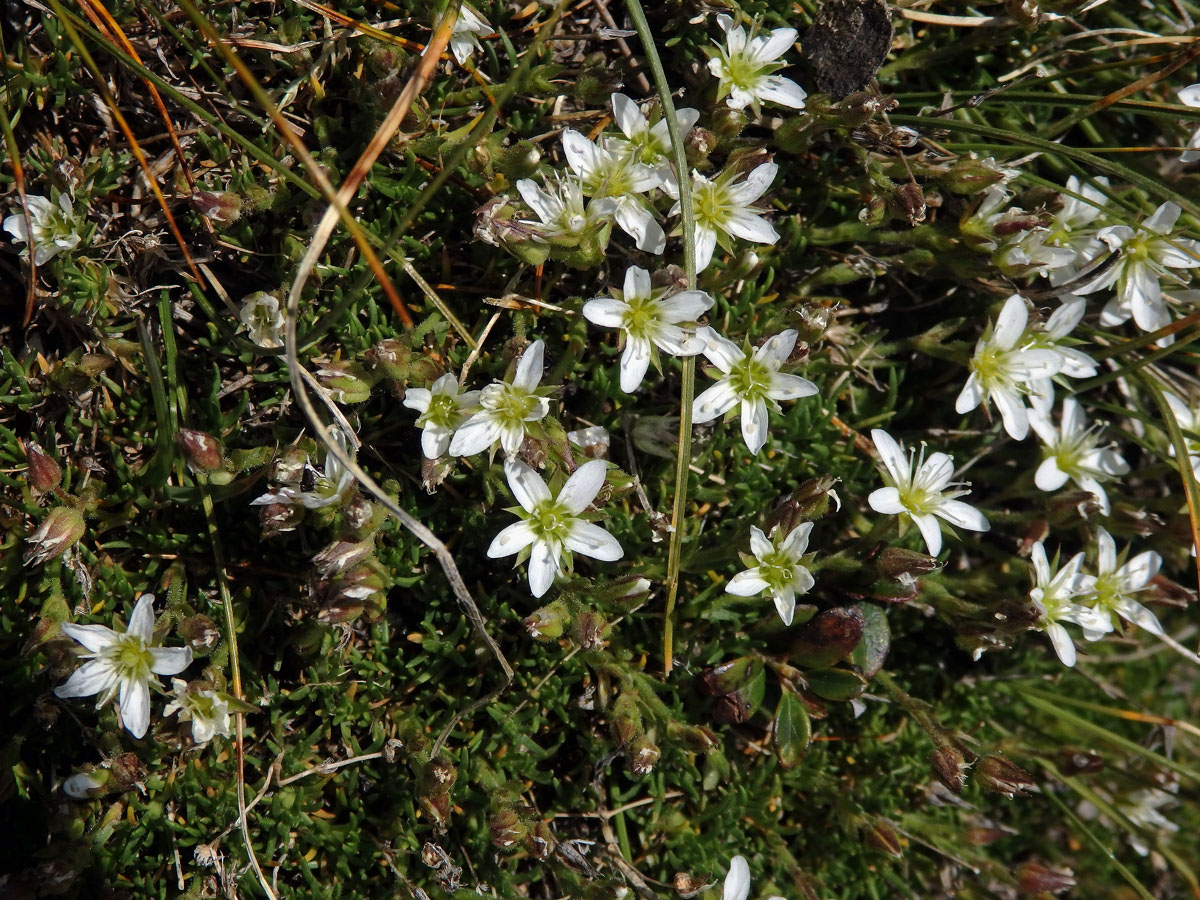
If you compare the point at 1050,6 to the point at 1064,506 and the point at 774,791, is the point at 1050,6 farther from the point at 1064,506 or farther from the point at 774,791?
the point at 774,791

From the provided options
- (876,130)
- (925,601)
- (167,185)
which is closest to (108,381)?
(167,185)

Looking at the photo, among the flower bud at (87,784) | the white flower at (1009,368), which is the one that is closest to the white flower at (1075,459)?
the white flower at (1009,368)

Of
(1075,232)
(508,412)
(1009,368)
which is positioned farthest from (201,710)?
(1075,232)

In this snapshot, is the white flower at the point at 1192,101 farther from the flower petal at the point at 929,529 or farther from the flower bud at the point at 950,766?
the flower bud at the point at 950,766

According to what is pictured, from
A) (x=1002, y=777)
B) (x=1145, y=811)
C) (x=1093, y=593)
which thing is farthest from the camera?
(x=1145, y=811)

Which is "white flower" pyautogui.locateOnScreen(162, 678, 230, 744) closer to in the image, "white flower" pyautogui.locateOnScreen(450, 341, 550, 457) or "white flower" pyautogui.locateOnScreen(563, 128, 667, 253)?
"white flower" pyautogui.locateOnScreen(450, 341, 550, 457)

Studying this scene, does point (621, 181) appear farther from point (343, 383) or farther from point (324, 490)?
point (324, 490)
